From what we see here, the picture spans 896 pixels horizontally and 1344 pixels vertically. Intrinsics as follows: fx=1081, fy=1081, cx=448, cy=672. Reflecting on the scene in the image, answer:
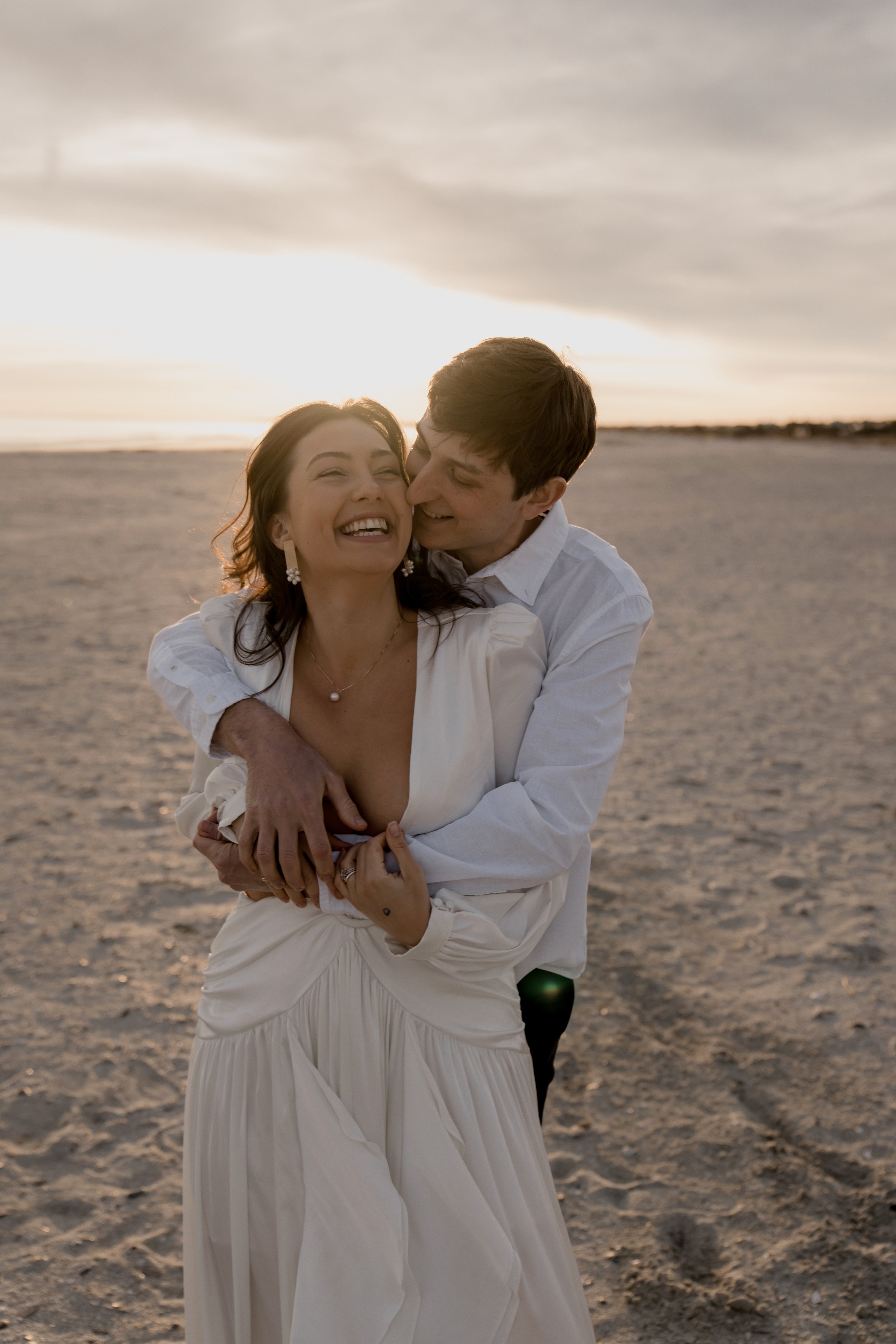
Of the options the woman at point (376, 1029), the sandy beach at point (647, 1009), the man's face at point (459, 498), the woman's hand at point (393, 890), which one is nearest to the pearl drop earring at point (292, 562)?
the woman at point (376, 1029)

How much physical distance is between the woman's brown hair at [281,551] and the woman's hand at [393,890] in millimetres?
594

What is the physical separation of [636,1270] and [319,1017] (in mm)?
1485

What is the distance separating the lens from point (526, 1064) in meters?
2.47

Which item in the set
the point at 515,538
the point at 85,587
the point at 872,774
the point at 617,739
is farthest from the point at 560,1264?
the point at 85,587

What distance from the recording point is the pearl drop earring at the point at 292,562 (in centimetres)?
260

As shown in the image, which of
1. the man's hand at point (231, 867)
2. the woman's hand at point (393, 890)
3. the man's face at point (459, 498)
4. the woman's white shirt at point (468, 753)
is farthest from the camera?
the man's face at point (459, 498)

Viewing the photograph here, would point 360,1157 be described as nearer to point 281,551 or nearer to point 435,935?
point 435,935

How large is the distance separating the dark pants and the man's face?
111 cm

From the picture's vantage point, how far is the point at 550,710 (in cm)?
240

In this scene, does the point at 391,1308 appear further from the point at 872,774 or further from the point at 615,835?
the point at 872,774

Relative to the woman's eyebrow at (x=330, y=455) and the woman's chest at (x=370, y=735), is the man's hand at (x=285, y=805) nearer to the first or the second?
the woman's chest at (x=370, y=735)

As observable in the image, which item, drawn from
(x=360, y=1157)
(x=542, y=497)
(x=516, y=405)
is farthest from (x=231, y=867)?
(x=516, y=405)

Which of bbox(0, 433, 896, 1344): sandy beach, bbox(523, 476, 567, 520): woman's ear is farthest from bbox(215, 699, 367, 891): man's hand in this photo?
bbox(0, 433, 896, 1344): sandy beach

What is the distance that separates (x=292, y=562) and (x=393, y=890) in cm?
88
